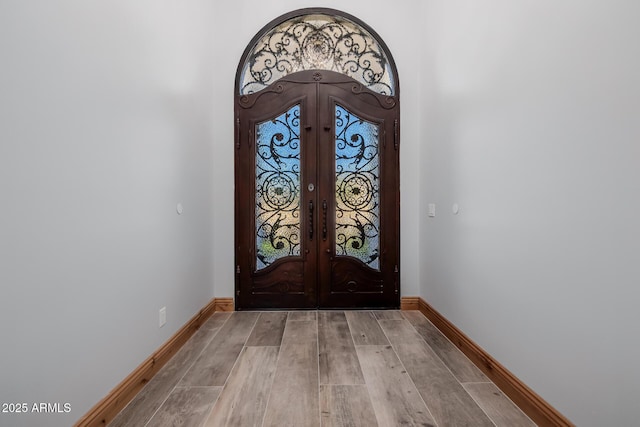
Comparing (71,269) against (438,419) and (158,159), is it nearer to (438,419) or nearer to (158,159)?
(158,159)

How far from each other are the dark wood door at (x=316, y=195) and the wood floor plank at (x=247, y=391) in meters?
1.02

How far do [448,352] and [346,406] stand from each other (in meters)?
0.97

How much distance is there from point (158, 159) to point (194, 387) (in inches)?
51.0

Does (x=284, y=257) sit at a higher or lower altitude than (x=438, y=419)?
higher

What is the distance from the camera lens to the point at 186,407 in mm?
1665

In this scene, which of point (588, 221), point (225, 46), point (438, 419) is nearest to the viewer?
point (588, 221)

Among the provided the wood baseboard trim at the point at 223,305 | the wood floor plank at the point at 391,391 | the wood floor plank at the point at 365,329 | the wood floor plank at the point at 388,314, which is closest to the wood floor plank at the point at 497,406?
the wood floor plank at the point at 391,391

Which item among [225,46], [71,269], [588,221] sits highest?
[225,46]

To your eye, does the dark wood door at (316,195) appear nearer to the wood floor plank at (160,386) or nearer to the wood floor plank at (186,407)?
the wood floor plank at (160,386)

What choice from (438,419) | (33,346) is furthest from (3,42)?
(438,419)

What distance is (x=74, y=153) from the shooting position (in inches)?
54.1

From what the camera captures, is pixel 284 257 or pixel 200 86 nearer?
pixel 200 86

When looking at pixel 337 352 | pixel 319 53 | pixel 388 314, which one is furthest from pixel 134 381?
pixel 319 53

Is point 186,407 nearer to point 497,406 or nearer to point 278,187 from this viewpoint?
point 497,406
